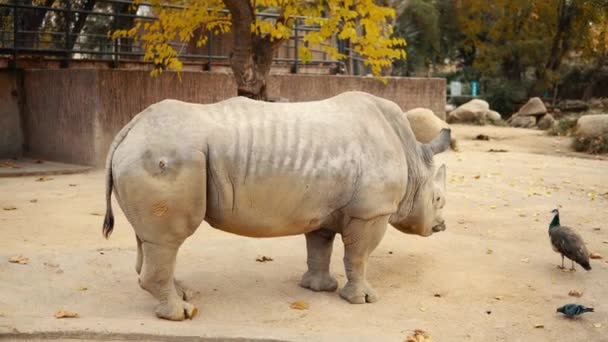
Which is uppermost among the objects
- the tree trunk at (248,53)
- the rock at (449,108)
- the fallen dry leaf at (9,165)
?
the tree trunk at (248,53)

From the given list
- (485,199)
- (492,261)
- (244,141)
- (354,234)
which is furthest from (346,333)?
(485,199)

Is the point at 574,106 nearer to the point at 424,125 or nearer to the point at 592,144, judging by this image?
the point at 592,144

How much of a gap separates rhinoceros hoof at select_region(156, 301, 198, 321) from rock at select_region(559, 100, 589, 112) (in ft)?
99.6

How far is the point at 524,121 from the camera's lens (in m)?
28.9

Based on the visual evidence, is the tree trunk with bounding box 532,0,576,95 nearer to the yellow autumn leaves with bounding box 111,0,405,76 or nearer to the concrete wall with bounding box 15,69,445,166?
the concrete wall with bounding box 15,69,445,166

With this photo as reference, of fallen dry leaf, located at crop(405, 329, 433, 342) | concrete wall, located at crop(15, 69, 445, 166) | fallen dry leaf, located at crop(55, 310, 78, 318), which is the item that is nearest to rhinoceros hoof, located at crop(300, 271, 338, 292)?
fallen dry leaf, located at crop(405, 329, 433, 342)

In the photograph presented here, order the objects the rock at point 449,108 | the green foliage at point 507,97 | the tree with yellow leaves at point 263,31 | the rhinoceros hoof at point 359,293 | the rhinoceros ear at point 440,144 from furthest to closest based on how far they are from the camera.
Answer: the green foliage at point 507,97
the rock at point 449,108
the tree with yellow leaves at point 263,31
the rhinoceros ear at point 440,144
the rhinoceros hoof at point 359,293

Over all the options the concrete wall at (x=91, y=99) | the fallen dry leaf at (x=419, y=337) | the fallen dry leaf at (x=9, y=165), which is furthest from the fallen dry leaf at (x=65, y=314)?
the fallen dry leaf at (x=9, y=165)

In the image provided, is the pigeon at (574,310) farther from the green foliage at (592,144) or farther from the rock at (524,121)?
the rock at (524,121)

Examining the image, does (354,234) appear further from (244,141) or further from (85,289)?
(85,289)

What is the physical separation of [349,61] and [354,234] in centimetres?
1579

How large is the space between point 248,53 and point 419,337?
271 inches

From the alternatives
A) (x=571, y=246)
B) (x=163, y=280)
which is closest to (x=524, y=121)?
(x=571, y=246)

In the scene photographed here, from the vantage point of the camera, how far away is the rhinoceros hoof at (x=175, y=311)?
5.45 metres
